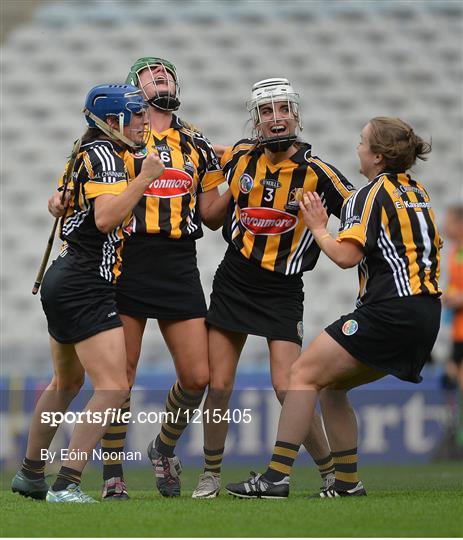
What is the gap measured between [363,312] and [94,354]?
1091 mm

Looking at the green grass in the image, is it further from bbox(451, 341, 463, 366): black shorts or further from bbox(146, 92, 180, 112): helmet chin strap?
bbox(451, 341, 463, 366): black shorts

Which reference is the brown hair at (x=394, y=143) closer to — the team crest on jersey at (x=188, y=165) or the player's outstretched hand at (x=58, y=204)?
the team crest on jersey at (x=188, y=165)

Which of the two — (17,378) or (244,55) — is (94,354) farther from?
(244,55)

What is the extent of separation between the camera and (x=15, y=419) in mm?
8062

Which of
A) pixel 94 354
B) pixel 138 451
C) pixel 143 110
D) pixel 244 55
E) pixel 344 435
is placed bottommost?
pixel 138 451

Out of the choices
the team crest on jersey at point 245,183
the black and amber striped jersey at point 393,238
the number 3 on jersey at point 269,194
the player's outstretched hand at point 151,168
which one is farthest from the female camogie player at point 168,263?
the black and amber striped jersey at point 393,238

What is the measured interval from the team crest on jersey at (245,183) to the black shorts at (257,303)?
276mm

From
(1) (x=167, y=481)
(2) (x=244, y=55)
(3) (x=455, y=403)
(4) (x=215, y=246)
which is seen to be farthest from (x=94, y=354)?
(2) (x=244, y=55)

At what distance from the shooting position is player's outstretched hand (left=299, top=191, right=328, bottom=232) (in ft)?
16.1

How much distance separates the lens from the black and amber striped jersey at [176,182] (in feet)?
16.9

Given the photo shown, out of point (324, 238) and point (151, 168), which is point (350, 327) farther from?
point (151, 168)

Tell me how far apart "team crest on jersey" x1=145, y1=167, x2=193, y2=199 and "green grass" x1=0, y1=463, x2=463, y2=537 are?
1.32 metres

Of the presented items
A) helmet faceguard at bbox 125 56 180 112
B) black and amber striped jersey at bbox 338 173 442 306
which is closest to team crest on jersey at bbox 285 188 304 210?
black and amber striped jersey at bbox 338 173 442 306

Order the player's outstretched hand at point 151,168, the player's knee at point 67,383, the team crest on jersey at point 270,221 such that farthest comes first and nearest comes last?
the team crest on jersey at point 270,221 → the player's knee at point 67,383 → the player's outstretched hand at point 151,168
